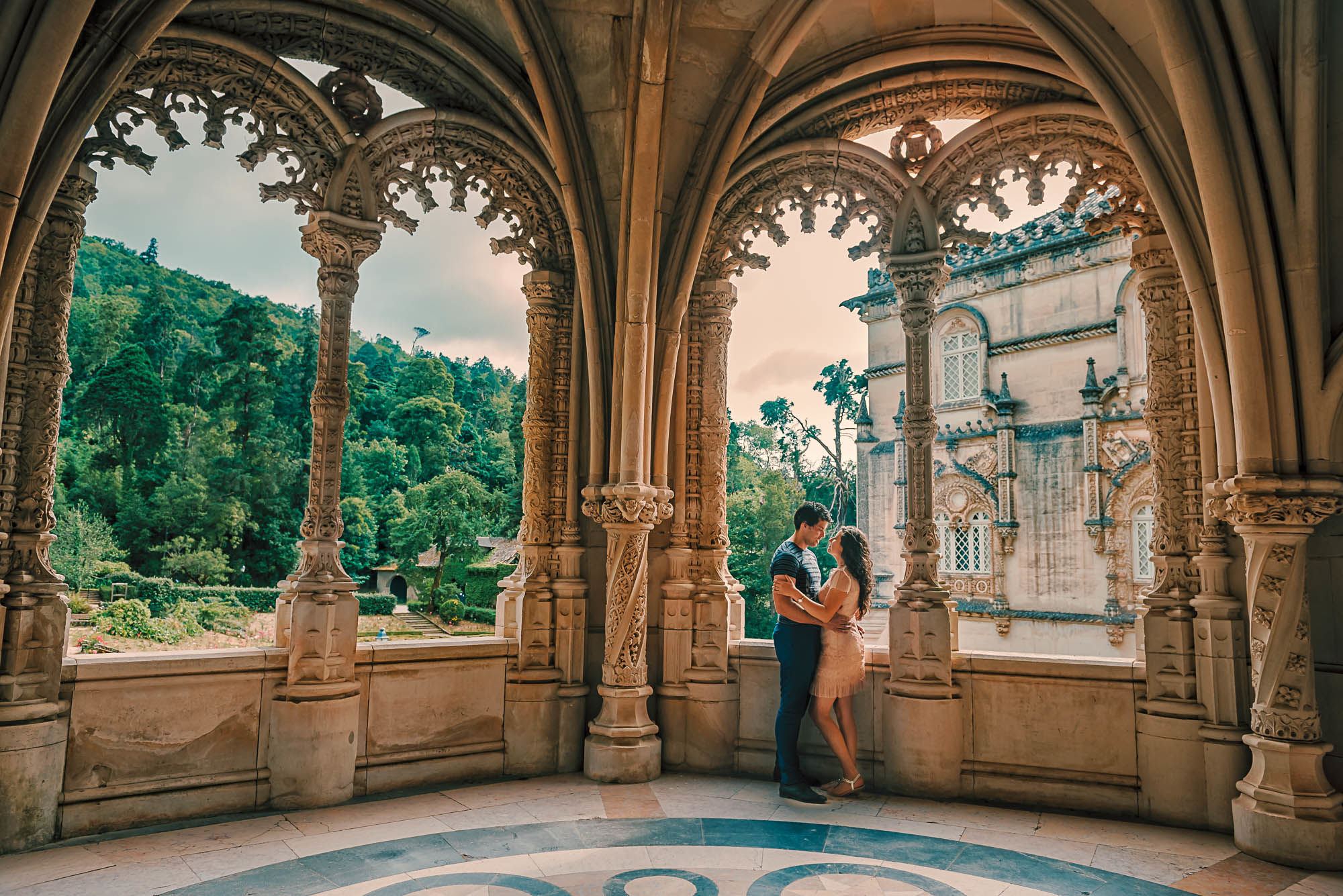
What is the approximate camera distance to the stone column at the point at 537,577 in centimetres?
484

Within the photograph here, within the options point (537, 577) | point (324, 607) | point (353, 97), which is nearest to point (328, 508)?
point (324, 607)

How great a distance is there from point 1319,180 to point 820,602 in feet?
9.67

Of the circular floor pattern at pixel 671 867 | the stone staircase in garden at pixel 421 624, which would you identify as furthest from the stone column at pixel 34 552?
the stone staircase in garden at pixel 421 624

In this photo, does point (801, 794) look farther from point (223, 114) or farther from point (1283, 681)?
point (223, 114)

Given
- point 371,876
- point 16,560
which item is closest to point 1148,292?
point 371,876

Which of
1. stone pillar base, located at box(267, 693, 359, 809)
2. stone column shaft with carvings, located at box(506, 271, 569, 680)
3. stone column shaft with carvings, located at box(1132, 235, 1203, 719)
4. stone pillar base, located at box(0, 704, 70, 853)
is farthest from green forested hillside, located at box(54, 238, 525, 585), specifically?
stone column shaft with carvings, located at box(1132, 235, 1203, 719)

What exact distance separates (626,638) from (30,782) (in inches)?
109

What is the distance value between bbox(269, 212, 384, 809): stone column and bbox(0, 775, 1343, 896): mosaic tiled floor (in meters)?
0.22

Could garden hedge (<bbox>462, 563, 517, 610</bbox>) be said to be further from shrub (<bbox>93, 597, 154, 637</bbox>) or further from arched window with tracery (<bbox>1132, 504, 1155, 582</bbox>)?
arched window with tracery (<bbox>1132, 504, 1155, 582</bbox>)

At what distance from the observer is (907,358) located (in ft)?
16.6

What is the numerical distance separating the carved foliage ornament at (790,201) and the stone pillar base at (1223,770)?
3.24 m

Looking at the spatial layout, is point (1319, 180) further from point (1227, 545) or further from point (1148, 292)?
point (1227, 545)

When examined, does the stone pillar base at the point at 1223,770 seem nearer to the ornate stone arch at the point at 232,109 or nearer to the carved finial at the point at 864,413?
the ornate stone arch at the point at 232,109

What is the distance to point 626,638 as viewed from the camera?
471 cm
